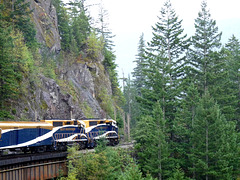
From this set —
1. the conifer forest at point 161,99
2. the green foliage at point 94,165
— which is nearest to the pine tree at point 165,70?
the conifer forest at point 161,99

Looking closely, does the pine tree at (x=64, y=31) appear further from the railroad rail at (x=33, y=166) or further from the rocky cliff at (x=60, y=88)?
the railroad rail at (x=33, y=166)

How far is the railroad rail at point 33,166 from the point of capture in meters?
20.2

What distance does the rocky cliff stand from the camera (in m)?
37.4

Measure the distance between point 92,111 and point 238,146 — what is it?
2684 centimetres

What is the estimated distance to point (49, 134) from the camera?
27.6 metres

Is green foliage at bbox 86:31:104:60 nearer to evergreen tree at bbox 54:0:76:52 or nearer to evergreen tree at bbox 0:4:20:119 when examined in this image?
evergreen tree at bbox 54:0:76:52

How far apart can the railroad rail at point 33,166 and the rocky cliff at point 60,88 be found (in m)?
11.3

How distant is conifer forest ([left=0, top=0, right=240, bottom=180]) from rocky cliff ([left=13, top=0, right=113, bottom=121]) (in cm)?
35

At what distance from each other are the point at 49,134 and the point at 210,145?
738 inches

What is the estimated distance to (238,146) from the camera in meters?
35.1

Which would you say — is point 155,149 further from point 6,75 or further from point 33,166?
point 6,75

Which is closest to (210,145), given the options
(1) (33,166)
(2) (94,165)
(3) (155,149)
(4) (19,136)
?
(3) (155,149)

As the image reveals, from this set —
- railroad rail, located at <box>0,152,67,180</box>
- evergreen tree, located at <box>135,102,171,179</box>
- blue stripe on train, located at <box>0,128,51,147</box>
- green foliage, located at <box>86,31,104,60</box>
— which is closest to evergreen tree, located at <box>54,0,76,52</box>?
green foliage, located at <box>86,31,104,60</box>

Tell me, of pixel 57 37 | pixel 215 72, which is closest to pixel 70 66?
pixel 57 37
